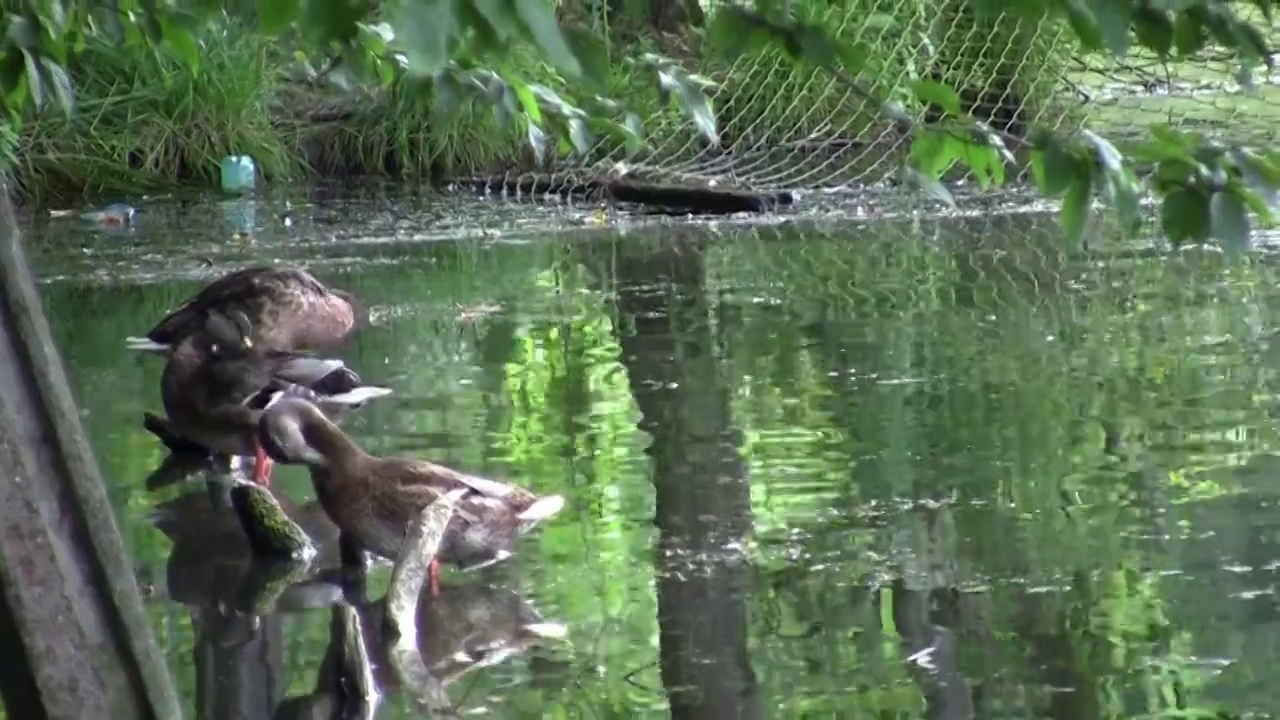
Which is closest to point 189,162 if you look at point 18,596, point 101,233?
point 101,233

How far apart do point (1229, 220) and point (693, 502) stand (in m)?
2.51

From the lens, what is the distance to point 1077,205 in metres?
2.15

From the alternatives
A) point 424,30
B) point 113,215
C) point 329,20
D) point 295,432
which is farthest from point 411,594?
point 113,215

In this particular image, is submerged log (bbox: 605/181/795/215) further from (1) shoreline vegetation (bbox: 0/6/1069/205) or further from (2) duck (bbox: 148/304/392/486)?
(2) duck (bbox: 148/304/392/486)

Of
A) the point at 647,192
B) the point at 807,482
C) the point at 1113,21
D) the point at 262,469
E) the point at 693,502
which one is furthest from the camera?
the point at 647,192

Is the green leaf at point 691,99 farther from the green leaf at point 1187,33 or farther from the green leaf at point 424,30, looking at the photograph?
the green leaf at point 424,30

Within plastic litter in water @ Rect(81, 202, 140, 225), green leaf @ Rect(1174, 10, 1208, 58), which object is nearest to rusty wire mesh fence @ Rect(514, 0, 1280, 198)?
plastic litter in water @ Rect(81, 202, 140, 225)

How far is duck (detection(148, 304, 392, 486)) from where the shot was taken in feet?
16.2

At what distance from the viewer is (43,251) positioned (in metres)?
9.72

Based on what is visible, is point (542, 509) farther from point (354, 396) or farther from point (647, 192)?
point (647, 192)

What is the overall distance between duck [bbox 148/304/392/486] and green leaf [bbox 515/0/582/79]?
3419 millimetres

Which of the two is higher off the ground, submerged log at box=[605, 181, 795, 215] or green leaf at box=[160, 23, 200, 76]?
green leaf at box=[160, 23, 200, 76]

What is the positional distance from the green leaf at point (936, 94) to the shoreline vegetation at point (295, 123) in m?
9.00

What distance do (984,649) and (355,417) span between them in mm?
2374
